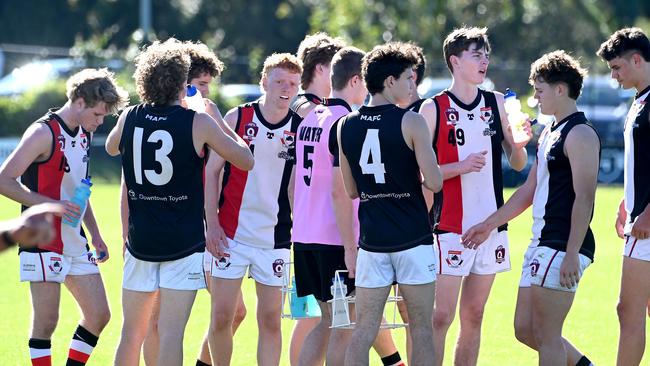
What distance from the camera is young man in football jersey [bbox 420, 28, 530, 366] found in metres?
7.27

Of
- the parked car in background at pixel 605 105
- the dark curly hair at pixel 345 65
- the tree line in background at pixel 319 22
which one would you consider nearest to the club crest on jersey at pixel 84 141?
the dark curly hair at pixel 345 65

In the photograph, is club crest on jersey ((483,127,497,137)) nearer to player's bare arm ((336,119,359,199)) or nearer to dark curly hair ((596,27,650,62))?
dark curly hair ((596,27,650,62))

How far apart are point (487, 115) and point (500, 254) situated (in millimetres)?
931

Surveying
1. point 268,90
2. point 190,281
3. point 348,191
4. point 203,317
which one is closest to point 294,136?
point 268,90

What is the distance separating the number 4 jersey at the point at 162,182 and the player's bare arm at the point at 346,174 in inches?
32.4

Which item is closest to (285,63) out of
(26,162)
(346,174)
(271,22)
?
(346,174)

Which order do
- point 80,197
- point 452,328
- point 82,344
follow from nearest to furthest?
1. point 80,197
2. point 82,344
3. point 452,328

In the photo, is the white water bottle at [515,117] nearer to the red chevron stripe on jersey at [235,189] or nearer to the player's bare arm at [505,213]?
the player's bare arm at [505,213]

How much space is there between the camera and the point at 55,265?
712 cm

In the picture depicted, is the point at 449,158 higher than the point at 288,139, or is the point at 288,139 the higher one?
the point at 288,139

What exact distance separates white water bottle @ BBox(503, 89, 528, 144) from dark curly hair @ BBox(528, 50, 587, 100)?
632 millimetres

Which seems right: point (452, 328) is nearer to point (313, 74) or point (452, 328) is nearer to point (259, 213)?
point (259, 213)

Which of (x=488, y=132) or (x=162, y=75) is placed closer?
(x=162, y=75)

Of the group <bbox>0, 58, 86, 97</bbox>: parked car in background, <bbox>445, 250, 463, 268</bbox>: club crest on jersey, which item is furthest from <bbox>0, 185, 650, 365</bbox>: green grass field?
<bbox>0, 58, 86, 97</bbox>: parked car in background
